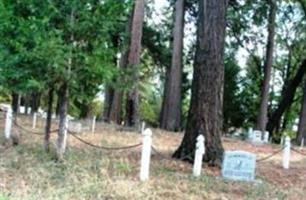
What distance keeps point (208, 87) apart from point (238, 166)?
1868mm

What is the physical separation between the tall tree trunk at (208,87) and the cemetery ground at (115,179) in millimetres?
477

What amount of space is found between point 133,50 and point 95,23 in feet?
35.1

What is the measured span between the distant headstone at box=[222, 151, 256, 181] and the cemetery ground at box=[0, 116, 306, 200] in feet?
0.82

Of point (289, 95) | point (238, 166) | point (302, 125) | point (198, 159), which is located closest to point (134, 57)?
point (302, 125)

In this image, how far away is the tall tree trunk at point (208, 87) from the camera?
11.4 m

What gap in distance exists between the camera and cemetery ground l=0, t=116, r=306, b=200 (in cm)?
817

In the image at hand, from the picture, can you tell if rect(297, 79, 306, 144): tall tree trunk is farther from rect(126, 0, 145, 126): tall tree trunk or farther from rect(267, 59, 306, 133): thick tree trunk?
rect(126, 0, 145, 126): tall tree trunk

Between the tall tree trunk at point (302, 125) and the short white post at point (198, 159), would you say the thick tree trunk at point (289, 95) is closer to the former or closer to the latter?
the tall tree trunk at point (302, 125)

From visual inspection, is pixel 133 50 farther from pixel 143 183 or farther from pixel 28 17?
pixel 143 183

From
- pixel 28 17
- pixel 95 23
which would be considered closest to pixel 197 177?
pixel 95 23

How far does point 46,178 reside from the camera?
29.0 ft

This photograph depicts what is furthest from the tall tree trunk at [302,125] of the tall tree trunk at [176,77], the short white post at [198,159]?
the short white post at [198,159]

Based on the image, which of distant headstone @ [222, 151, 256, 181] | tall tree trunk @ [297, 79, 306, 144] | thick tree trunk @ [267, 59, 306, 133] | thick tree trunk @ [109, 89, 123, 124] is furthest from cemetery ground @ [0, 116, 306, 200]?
thick tree trunk @ [267, 59, 306, 133]

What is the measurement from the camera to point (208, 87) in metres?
11.5
